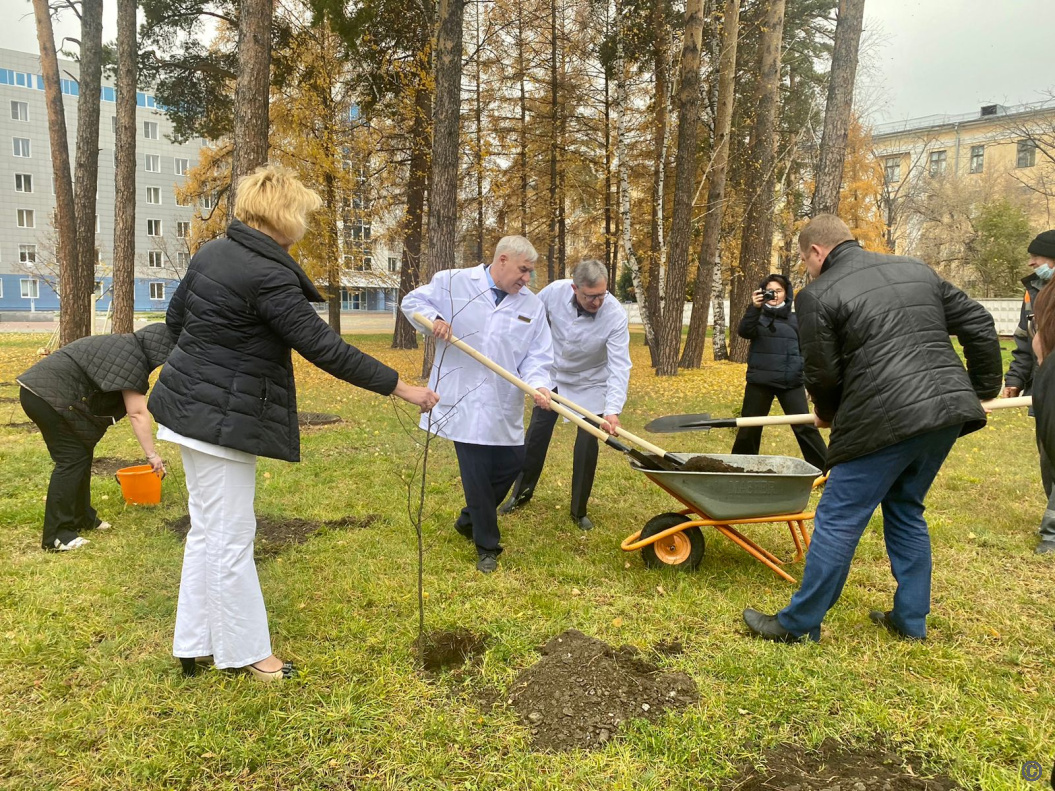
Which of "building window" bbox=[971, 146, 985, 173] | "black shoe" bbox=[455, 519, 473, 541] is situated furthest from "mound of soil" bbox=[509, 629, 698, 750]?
"building window" bbox=[971, 146, 985, 173]

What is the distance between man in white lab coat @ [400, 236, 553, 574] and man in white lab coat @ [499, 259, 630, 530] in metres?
0.52

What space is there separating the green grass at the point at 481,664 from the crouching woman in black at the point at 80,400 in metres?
0.33

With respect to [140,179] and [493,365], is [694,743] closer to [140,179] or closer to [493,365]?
[493,365]

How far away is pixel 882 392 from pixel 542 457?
2.82 meters

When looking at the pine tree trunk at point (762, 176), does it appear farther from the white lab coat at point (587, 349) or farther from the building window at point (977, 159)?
the building window at point (977, 159)

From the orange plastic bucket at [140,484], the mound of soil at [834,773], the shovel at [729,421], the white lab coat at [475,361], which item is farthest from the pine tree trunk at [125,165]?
the mound of soil at [834,773]

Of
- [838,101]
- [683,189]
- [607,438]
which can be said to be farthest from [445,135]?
[607,438]

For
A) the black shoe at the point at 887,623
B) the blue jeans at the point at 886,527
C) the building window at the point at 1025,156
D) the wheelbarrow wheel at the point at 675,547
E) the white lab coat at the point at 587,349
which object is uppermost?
the building window at the point at 1025,156

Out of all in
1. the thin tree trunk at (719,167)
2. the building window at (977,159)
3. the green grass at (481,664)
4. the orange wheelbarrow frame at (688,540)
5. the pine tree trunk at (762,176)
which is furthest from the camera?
the building window at (977,159)

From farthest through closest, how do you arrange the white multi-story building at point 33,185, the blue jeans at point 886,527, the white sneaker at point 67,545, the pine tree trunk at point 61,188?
the white multi-story building at point 33,185, the pine tree trunk at point 61,188, the white sneaker at point 67,545, the blue jeans at point 886,527

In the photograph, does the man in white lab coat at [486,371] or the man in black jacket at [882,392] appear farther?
the man in white lab coat at [486,371]

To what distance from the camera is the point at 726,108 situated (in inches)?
554

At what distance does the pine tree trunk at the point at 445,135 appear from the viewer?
8.98 meters

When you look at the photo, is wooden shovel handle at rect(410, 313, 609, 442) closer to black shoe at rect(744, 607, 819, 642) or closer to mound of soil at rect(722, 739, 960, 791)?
black shoe at rect(744, 607, 819, 642)
